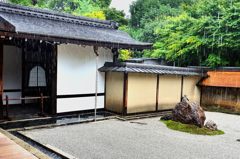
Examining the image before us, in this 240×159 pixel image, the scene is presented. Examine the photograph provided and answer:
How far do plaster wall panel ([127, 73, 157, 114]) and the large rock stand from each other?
6.52ft

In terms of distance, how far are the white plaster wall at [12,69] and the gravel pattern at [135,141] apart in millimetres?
4815

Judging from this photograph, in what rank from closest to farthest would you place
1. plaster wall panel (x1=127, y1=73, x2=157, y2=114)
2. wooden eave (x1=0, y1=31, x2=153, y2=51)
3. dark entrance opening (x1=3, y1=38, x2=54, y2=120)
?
wooden eave (x1=0, y1=31, x2=153, y2=51) → plaster wall panel (x1=127, y1=73, x2=157, y2=114) → dark entrance opening (x1=3, y1=38, x2=54, y2=120)

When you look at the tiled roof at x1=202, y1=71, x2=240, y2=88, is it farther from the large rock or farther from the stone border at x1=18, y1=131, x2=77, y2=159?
the stone border at x1=18, y1=131, x2=77, y2=159

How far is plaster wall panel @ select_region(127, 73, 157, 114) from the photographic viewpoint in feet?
31.6

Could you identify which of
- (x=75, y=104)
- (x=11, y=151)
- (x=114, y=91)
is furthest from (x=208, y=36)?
(x=11, y=151)

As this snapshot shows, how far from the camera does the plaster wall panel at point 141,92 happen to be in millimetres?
9641

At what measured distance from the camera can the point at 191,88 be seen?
1245 cm

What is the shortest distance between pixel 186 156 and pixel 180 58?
43.4ft

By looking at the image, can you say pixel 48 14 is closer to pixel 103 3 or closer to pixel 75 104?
pixel 75 104

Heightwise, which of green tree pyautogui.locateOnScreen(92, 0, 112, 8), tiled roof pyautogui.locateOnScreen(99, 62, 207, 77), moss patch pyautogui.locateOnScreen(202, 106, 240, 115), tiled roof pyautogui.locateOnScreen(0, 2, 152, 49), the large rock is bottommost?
moss patch pyautogui.locateOnScreen(202, 106, 240, 115)

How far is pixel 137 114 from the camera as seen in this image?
9.92m

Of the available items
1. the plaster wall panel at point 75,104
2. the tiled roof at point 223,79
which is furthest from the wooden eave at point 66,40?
the tiled roof at point 223,79

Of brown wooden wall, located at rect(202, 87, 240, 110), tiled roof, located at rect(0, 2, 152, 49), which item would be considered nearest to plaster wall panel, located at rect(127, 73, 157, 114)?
tiled roof, located at rect(0, 2, 152, 49)

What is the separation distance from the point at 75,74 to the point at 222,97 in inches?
331
